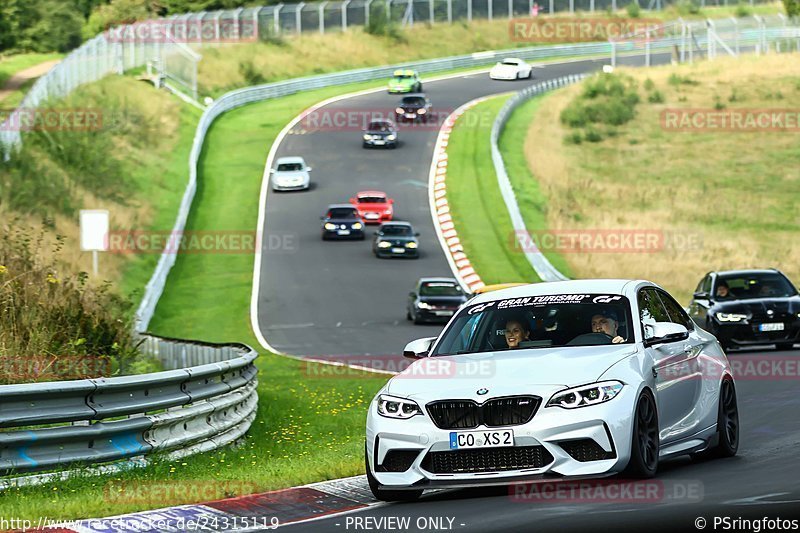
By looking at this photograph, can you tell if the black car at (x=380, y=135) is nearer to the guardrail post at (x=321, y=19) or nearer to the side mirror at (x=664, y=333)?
the guardrail post at (x=321, y=19)

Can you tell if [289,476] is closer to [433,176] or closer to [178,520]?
[178,520]

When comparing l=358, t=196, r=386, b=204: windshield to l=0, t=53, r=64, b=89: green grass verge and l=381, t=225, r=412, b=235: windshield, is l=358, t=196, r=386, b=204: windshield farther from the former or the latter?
l=0, t=53, r=64, b=89: green grass verge

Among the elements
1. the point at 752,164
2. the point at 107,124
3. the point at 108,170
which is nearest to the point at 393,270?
the point at 108,170

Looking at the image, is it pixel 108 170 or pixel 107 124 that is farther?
pixel 107 124

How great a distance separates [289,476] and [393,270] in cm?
3497

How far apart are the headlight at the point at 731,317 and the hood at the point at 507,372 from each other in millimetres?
14359

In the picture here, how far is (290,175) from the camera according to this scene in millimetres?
59719

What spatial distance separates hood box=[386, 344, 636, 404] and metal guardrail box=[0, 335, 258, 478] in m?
2.50

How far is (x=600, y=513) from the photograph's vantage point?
28.2ft

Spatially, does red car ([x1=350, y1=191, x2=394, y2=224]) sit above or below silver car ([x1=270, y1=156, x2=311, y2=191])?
below

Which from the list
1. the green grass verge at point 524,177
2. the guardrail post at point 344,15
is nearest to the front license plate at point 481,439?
the green grass verge at point 524,177

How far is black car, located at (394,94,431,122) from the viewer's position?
7531 centimetres

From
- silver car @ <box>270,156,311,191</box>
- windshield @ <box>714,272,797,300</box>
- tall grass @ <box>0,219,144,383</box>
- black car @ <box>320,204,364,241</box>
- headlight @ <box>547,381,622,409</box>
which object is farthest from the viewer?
silver car @ <box>270,156,311,191</box>

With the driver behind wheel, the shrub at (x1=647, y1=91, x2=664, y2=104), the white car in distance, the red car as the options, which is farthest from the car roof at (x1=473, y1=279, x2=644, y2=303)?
the white car in distance
